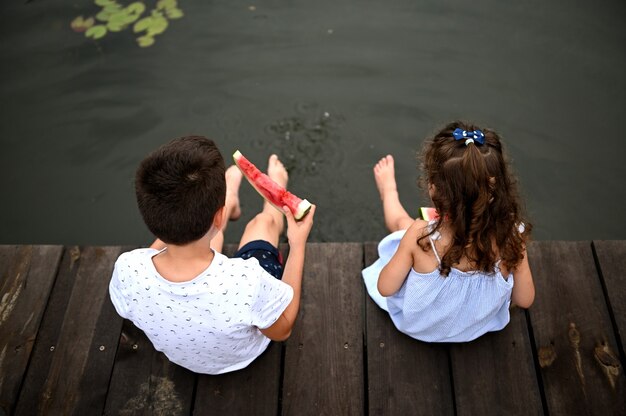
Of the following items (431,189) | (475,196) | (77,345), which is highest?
(475,196)

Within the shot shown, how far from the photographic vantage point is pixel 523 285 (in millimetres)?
2617

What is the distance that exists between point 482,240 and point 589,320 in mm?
1033

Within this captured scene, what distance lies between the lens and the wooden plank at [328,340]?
2.74m

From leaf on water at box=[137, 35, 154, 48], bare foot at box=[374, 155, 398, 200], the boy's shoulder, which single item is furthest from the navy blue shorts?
leaf on water at box=[137, 35, 154, 48]

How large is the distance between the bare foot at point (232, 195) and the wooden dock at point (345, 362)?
82 cm

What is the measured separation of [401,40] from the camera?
5.19m

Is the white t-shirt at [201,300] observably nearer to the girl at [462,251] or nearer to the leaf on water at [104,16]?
the girl at [462,251]

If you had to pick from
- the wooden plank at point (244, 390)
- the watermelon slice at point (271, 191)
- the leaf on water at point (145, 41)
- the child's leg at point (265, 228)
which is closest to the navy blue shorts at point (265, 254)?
the child's leg at point (265, 228)

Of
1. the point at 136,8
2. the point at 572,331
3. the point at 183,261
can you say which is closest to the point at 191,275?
the point at 183,261

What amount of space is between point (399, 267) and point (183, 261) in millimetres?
1026

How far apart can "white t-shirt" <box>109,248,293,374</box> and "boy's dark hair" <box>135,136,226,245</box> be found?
0.58 ft

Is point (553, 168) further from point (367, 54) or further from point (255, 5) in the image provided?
point (255, 5)

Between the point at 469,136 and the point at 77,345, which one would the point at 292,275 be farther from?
the point at 77,345

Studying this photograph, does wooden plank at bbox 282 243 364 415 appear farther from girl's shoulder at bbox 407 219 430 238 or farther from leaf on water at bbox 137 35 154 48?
leaf on water at bbox 137 35 154 48
